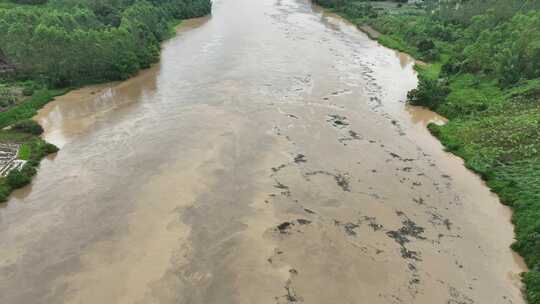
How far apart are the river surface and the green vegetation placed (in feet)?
3.58

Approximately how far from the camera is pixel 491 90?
1437 inches

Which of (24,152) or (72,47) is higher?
(72,47)

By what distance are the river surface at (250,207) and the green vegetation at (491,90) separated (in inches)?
43.0

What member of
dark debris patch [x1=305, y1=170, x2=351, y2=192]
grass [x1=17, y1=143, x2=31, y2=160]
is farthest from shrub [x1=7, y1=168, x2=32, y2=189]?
dark debris patch [x1=305, y1=170, x2=351, y2=192]

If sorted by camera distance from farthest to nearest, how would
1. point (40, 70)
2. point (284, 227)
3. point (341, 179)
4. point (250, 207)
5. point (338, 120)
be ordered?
point (40, 70), point (338, 120), point (341, 179), point (250, 207), point (284, 227)

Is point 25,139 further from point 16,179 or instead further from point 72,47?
point 72,47

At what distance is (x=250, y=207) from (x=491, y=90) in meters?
25.9

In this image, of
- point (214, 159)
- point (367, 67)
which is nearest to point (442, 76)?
point (367, 67)

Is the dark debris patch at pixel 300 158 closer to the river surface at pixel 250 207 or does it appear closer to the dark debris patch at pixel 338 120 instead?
the river surface at pixel 250 207

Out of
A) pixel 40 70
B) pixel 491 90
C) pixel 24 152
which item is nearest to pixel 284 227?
pixel 24 152

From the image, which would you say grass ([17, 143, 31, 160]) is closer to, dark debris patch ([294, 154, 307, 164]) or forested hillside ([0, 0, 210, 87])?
forested hillside ([0, 0, 210, 87])

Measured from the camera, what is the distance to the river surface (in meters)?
18.5

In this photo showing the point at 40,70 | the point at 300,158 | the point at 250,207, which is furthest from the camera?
the point at 40,70

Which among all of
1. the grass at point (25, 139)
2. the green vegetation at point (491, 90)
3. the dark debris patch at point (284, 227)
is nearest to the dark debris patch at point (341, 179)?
the dark debris patch at point (284, 227)
